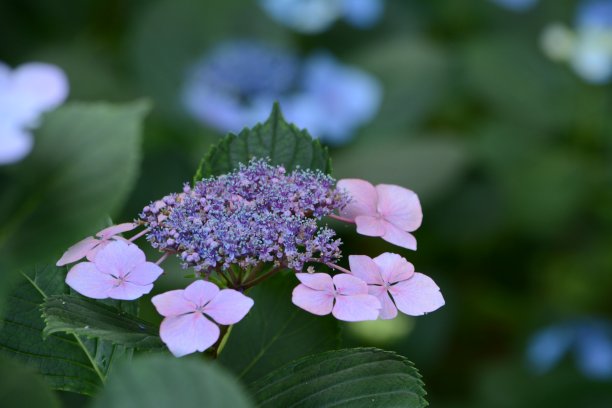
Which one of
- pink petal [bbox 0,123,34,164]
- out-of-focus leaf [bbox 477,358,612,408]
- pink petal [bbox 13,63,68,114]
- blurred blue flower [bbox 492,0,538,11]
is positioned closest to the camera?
pink petal [bbox 0,123,34,164]

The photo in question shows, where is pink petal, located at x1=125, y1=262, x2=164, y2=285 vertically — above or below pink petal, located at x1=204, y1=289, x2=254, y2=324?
above

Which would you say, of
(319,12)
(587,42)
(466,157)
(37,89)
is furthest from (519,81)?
(37,89)

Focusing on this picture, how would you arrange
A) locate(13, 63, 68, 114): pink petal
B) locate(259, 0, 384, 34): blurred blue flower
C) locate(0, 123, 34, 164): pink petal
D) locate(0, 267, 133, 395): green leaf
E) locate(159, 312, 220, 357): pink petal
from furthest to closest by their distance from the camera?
1. locate(259, 0, 384, 34): blurred blue flower
2. locate(13, 63, 68, 114): pink petal
3. locate(0, 123, 34, 164): pink petal
4. locate(0, 267, 133, 395): green leaf
5. locate(159, 312, 220, 357): pink petal

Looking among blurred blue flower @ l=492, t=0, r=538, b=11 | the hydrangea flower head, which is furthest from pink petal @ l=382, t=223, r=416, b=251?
blurred blue flower @ l=492, t=0, r=538, b=11

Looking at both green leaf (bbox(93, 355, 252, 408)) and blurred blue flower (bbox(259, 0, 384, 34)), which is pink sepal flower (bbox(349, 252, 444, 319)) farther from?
blurred blue flower (bbox(259, 0, 384, 34))

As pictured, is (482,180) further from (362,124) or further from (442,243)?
(362,124)

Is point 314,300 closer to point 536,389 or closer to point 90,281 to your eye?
point 90,281

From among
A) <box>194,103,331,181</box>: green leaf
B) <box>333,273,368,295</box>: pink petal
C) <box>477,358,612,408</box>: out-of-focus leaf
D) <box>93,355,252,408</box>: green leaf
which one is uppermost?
<box>194,103,331,181</box>: green leaf

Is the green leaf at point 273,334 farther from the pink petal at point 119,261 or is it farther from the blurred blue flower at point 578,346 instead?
the blurred blue flower at point 578,346

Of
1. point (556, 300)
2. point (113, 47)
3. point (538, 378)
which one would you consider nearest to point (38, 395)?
point (538, 378)
